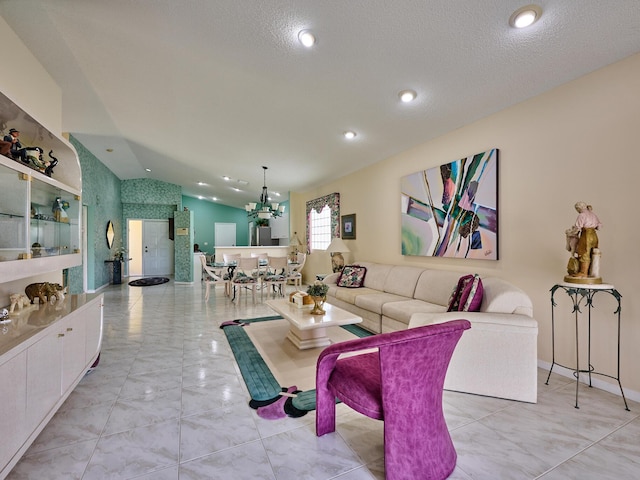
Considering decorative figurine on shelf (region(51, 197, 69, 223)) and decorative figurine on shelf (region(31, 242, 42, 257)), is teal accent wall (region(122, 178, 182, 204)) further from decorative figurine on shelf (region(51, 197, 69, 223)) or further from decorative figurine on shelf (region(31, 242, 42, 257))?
decorative figurine on shelf (region(31, 242, 42, 257))

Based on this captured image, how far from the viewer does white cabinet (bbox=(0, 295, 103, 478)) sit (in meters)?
1.40

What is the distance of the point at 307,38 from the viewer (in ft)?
7.36

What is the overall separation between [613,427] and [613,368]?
2.08 feet

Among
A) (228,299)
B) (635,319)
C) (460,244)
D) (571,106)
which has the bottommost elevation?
(228,299)

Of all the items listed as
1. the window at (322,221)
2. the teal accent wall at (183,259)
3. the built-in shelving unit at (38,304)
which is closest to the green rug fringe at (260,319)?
the built-in shelving unit at (38,304)

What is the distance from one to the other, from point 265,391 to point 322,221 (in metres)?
5.19

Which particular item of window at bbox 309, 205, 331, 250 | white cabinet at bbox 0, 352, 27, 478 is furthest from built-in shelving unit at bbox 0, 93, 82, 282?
window at bbox 309, 205, 331, 250

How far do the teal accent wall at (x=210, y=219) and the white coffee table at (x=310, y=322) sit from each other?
8994 mm

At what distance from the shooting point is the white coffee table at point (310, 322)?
119 inches

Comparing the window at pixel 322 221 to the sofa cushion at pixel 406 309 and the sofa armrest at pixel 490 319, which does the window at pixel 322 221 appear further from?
the sofa armrest at pixel 490 319

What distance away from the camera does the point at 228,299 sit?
20.3 feet

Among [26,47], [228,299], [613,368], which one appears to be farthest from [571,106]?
→ [228,299]

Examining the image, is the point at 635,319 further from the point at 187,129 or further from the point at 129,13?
the point at 187,129

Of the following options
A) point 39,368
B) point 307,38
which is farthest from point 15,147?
point 307,38
